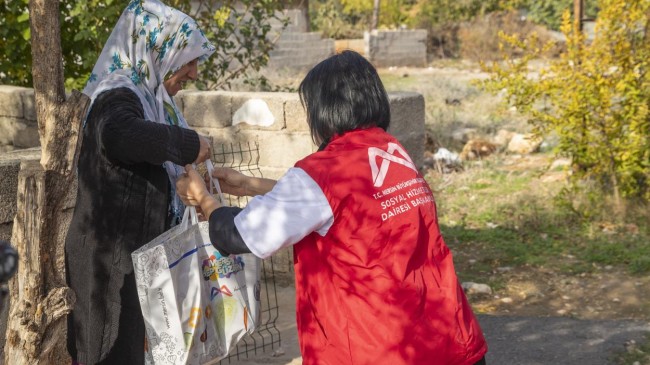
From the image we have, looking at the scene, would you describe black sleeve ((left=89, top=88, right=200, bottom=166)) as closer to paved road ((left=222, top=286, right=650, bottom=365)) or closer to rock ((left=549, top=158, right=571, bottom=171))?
paved road ((left=222, top=286, right=650, bottom=365))

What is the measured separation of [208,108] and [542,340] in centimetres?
247

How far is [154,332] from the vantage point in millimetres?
2814

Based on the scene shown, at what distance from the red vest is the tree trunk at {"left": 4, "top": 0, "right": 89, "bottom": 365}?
0.75 m

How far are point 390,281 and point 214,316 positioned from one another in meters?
0.78

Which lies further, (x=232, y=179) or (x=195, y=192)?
(x=232, y=179)

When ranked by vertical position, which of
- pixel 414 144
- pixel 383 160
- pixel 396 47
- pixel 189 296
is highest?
pixel 383 160

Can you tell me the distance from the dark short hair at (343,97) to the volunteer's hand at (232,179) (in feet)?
2.00

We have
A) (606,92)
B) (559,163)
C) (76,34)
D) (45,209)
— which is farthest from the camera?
(559,163)

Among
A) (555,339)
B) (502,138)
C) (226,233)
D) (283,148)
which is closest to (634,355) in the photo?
(555,339)

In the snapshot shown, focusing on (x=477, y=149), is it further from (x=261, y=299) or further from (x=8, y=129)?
(x=8, y=129)

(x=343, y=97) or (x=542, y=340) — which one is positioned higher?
(x=343, y=97)

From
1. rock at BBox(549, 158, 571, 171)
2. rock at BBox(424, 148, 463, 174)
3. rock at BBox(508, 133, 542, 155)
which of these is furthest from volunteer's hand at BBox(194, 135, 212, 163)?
rock at BBox(508, 133, 542, 155)

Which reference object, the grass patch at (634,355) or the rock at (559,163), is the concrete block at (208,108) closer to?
the grass patch at (634,355)

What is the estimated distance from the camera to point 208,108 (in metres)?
5.86
